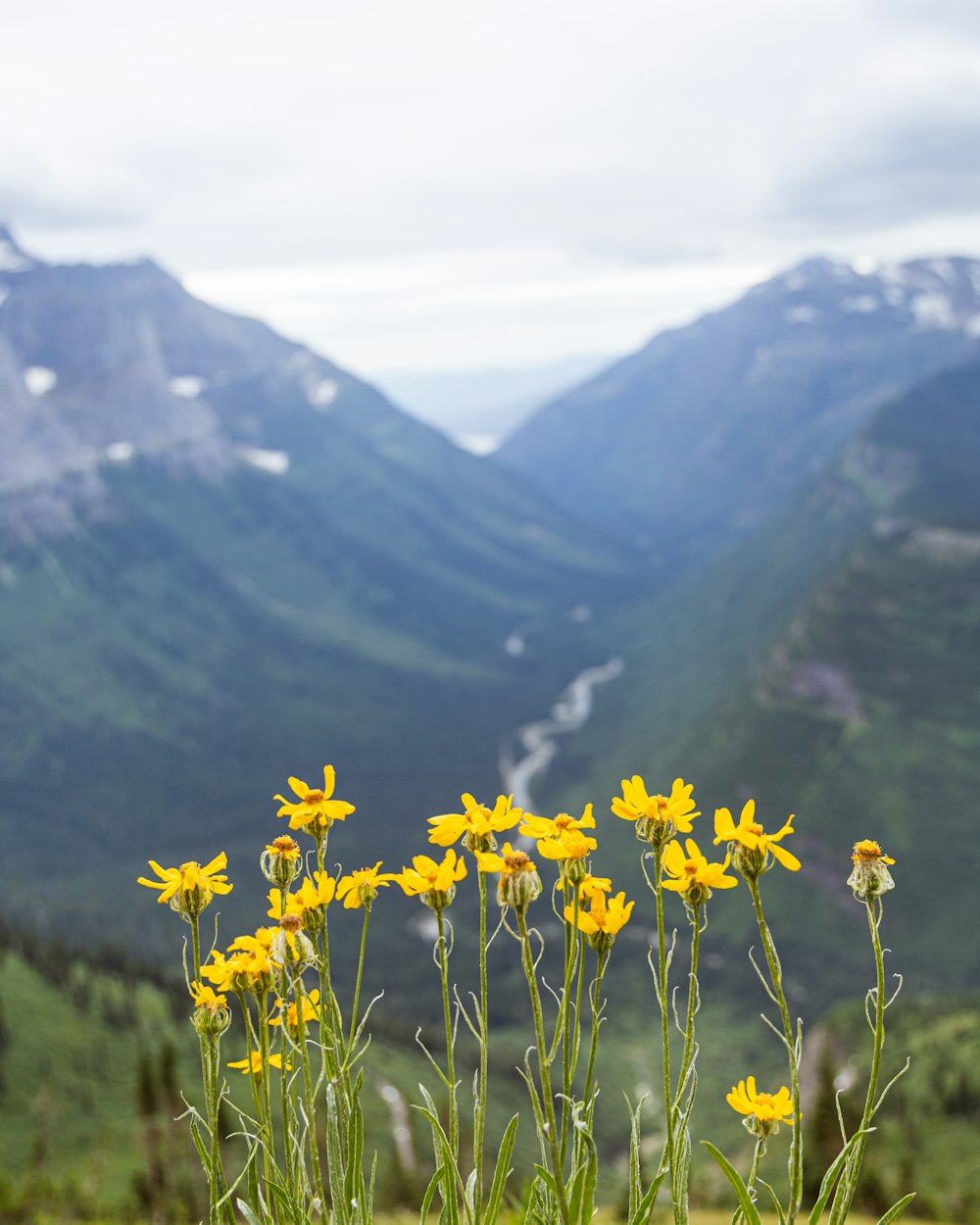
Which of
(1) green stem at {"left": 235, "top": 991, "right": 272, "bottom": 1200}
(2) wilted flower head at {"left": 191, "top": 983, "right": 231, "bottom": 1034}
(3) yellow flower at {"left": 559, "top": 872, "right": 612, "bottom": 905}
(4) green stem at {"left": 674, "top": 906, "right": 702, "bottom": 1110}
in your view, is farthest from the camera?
(2) wilted flower head at {"left": 191, "top": 983, "right": 231, "bottom": 1034}

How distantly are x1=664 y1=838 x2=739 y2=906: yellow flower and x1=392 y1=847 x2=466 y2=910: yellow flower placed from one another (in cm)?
94

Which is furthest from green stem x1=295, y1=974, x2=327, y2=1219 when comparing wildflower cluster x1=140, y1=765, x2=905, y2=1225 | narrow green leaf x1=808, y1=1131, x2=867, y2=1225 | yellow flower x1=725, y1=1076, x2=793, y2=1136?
narrow green leaf x1=808, y1=1131, x2=867, y2=1225

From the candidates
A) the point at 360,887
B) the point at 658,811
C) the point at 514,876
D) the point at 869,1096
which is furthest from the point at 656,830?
the point at 360,887

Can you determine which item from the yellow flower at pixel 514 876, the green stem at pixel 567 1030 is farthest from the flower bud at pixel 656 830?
the yellow flower at pixel 514 876

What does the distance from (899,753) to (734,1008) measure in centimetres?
5794

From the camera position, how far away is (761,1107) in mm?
5504

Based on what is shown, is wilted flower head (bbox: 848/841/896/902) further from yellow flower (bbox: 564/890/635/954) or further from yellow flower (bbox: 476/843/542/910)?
yellow flower (bbox: 476/843/542/910)

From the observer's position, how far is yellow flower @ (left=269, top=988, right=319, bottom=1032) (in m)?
5.40

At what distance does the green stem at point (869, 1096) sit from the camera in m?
4.46

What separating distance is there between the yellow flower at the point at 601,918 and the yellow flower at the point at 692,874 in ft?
0.78

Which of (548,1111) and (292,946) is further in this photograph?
(292,946)

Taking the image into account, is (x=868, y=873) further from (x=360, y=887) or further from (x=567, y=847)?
(x=360, y=887)

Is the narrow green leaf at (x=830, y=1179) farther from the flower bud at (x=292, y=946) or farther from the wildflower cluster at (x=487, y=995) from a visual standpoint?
the flower bud at (x=292, y=946)

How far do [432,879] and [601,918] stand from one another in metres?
0.80
